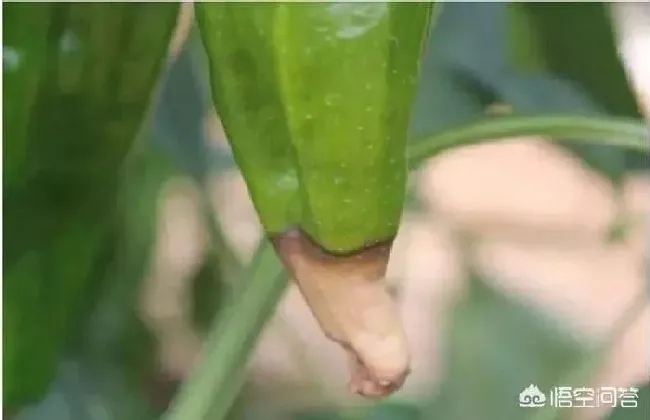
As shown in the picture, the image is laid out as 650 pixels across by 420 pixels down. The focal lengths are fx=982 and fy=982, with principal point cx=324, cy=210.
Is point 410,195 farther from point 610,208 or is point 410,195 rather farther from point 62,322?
point 62,322

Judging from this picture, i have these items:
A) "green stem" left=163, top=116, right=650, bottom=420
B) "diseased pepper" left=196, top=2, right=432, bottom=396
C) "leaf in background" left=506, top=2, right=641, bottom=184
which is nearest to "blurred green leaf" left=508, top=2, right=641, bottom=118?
"leaf in background" left=506, top=2, right=641, bottom=184

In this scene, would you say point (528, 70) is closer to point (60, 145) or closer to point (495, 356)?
point (495, 356)

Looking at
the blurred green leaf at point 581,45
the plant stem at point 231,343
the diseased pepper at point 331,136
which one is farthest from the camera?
the blurred green leaf at point 581,45

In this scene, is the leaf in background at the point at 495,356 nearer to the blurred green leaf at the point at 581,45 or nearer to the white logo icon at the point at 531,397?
the white logo icon at the point at 531,397

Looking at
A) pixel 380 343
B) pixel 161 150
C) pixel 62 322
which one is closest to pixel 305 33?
pixel 380 343

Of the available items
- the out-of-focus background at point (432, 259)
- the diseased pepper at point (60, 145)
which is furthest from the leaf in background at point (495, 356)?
the diseased pepper at point (60, 145)

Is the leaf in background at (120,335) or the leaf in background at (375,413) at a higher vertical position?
the leaf in background at (120,335)

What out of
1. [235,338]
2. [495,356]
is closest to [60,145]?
[235,338]

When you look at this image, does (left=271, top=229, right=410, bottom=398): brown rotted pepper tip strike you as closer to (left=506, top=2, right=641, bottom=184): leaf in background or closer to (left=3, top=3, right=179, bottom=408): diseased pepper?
(left=3, top=3, right=179, bottom=408): diseased pepper
